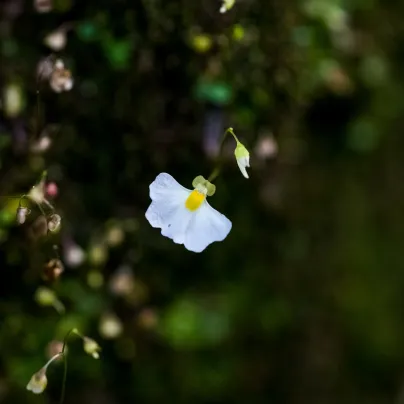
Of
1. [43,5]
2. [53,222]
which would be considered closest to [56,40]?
[43,5]

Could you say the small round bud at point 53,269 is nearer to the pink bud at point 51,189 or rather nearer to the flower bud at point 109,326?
the pink bud at point 51,189

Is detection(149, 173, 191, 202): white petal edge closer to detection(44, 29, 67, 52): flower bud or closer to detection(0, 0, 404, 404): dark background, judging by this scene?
detection(0, 0, 404, 404): dark background

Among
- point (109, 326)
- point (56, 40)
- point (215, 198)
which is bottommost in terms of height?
point (109, 326)

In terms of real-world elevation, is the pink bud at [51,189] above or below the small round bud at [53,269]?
above

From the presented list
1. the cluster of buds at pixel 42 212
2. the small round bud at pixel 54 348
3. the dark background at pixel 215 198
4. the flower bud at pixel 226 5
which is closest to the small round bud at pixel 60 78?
the dark background at pixel 215 198

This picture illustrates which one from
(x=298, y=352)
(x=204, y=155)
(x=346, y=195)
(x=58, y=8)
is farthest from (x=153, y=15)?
(x=298, y=352)

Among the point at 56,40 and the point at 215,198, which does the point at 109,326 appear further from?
the point at 56,40

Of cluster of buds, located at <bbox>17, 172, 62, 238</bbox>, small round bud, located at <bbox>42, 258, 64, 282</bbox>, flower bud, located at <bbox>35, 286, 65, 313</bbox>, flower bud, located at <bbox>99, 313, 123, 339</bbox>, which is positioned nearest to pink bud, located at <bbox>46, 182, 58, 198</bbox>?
cluster of buds, located at <bbox>17, 172, 62, 238</bbox>
